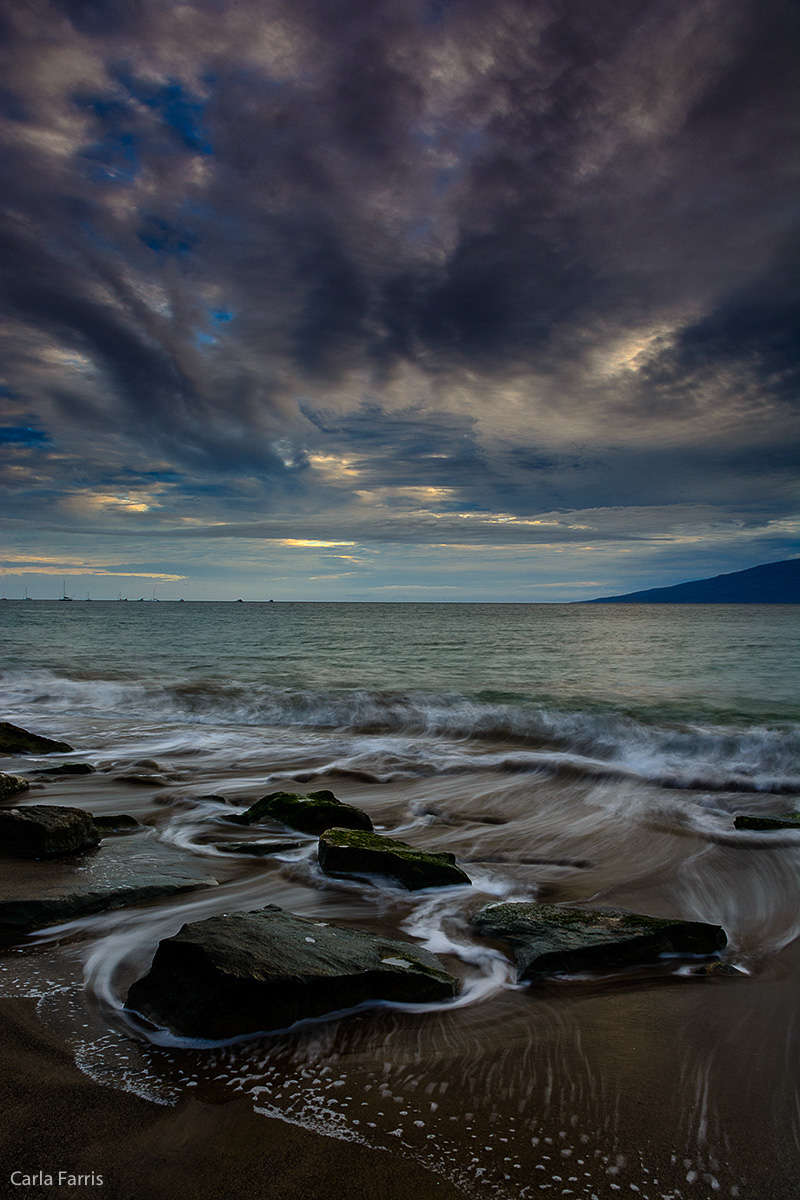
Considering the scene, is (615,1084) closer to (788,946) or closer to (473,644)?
(788,946)

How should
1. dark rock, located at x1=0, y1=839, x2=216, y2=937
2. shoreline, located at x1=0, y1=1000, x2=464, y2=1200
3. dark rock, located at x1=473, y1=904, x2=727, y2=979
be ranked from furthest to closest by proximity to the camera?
1. dark rock, located at x1=0, y1=839, x2=216, y2=937
2. dark rock, located at x1=473, y1=904, x2=727, y2=979
3. shoreline, located at x1=0, y1=1000, x2=464, y2=1200

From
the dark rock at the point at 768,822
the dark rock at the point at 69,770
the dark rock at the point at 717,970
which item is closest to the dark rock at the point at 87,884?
the dark rock at the point at 717,970

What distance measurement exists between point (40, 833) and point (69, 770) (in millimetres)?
4123

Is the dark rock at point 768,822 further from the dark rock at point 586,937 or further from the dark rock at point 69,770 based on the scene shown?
the dark rock at point 69,770

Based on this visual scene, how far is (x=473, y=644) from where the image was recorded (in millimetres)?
36625

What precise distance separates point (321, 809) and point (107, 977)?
10.3 feet

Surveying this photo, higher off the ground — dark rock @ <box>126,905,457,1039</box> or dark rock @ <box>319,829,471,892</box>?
dark rock @ <box>126,905,457,1039</box>

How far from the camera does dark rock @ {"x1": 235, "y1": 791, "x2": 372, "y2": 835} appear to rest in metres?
6.10

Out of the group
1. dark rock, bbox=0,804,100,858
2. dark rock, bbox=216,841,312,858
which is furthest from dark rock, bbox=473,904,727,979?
dark rock, bbox=0,804,100,858

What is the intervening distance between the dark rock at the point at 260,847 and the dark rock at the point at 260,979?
2308 millimetres

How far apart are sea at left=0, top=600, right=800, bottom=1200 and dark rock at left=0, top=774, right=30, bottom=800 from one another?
0.19 m

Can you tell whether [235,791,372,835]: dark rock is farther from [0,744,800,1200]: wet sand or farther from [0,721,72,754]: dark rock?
[0,721,72,754]: dark rock

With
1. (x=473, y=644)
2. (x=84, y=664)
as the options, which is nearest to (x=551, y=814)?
(x=84, y=664)

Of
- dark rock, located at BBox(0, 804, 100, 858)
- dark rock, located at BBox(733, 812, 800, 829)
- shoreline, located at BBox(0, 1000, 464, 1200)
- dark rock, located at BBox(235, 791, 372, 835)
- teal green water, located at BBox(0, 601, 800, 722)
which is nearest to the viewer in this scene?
shoreline, located at BBox(0, 1000, 464, 1200)
